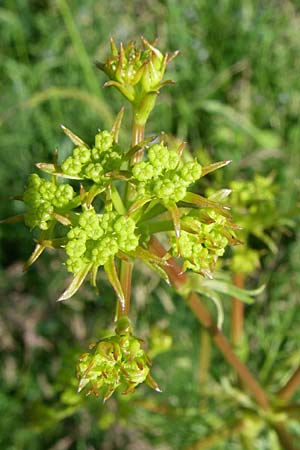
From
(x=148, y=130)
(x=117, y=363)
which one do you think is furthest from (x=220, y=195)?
(x=148, y=130)

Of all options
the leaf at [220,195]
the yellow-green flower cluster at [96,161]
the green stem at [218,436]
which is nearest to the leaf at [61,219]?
the yellow-green flower cluster at [96,161]

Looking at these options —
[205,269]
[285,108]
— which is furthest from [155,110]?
[205,269]

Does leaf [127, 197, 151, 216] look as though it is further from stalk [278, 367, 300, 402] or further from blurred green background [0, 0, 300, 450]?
blurred green background [0, 0, 300, 450]

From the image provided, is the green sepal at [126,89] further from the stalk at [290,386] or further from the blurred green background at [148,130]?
the blurred green background at [148,130]

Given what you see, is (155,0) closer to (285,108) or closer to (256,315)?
(285,108)

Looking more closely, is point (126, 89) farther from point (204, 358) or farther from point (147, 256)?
point (204, 358)

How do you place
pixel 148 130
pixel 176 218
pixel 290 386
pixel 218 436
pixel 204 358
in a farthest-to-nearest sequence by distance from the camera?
pixel 148 130 < pixel 204 358 < pixel 218 436 < pixel 290 386 < pixel 176 218
